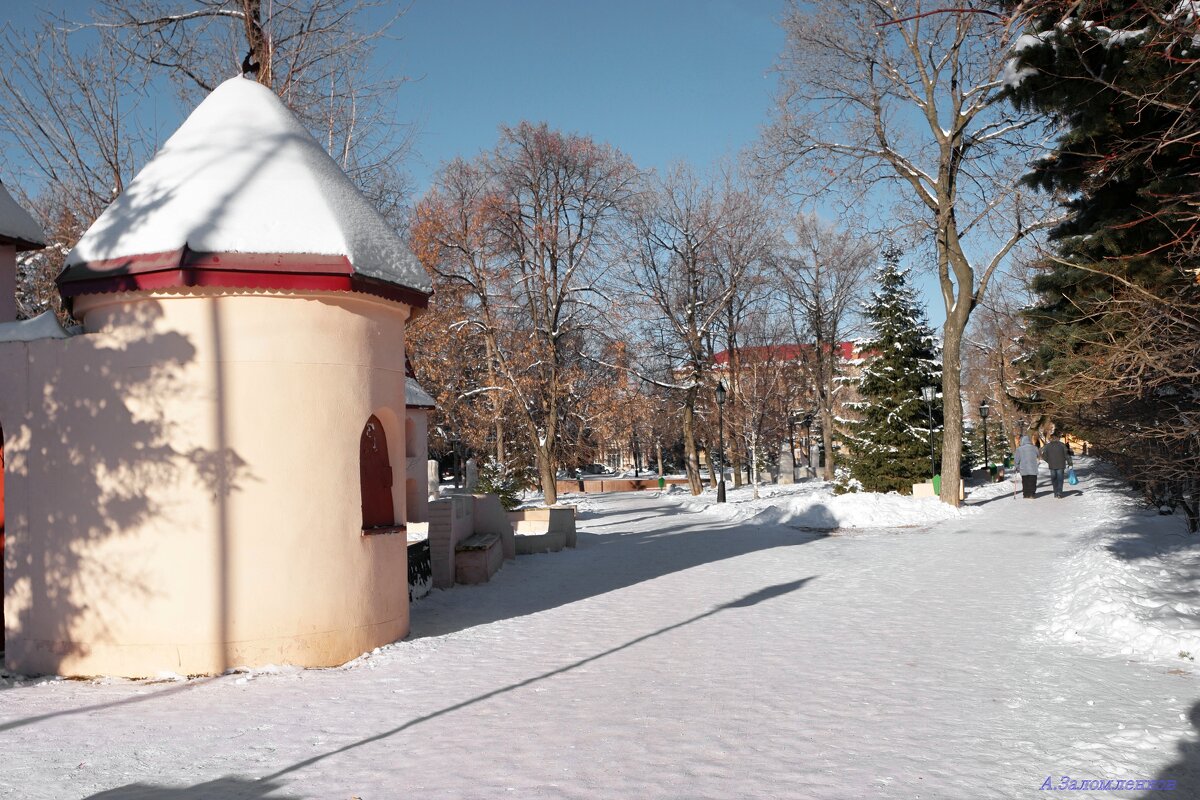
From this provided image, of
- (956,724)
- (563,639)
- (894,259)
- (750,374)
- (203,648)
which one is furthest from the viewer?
(750,374)

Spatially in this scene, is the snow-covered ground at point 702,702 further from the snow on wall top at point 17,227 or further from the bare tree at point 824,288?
the bare tree at point 824,288

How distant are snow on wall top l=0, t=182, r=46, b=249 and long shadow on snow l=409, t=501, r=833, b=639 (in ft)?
20.6

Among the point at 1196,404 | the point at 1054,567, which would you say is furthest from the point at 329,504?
the point at 1054,567

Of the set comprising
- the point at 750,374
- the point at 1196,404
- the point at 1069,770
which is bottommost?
the point at 1069,770

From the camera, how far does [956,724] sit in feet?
21.7

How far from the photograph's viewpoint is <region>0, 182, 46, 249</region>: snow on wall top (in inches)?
417

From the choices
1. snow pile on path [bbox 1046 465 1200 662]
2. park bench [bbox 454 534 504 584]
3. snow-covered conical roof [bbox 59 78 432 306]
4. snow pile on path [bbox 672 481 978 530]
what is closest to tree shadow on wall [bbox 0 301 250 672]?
snow-covered conical roof [bbox 59 78 432 306]

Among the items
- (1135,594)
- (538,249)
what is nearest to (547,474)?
(538,249)

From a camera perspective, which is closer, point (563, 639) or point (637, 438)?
point (563, 639)

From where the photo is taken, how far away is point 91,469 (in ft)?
29.0

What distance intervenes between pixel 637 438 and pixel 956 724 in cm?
6469

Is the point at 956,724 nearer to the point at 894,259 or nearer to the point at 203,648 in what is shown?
the point at 203,648

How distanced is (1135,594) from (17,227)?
1329 centimetres

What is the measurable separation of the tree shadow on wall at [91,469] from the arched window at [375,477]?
5.64ft
